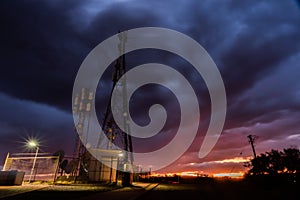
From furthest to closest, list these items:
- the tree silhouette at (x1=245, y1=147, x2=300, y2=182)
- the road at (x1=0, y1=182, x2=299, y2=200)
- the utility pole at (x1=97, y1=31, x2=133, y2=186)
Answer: the tree silhouette at (x1=245, y1=147, x2=300, y2=182) → the utility pole at (x1=97, y1=31, x2=133, y2=186) → the road at (x1=0, y1=182, x2=299, y2=200)

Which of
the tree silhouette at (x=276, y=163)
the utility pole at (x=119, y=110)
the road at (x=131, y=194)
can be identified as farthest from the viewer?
the tree silhouette at (x=276, y=163)

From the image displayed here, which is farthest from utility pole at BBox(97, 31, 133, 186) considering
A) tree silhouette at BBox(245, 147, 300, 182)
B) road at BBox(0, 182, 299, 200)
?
tree silhouette at BBox(245, 147, 300, 182)

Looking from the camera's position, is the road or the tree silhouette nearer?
the road

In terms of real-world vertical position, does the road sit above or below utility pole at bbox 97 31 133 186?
below

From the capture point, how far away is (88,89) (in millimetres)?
29094

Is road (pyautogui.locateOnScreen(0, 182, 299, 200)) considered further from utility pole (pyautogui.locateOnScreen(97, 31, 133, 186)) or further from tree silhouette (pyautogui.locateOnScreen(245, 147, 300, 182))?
tree silhouette (pyautogui.locateOnScreen(245, 147, 300, 182))

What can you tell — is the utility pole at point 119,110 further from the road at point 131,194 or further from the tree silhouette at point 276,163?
the tree silhouette at point 276,163

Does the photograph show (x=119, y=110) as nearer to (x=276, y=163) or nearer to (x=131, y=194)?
(x=131, y=194)

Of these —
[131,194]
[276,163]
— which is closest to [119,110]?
[131,194]

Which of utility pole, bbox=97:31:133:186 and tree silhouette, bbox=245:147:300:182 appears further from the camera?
tree silhouette, bbox=245:147:300:182

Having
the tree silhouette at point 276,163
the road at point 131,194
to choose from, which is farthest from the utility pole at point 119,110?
the tree silhouette at point 276,163

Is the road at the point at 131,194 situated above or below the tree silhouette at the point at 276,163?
below

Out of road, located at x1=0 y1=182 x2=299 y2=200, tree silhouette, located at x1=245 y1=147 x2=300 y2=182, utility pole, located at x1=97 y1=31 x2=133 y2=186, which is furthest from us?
tree silhouette, located at x1=245 y1=147 x2=300 y2=182

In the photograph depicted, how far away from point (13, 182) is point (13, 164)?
3575 mm
